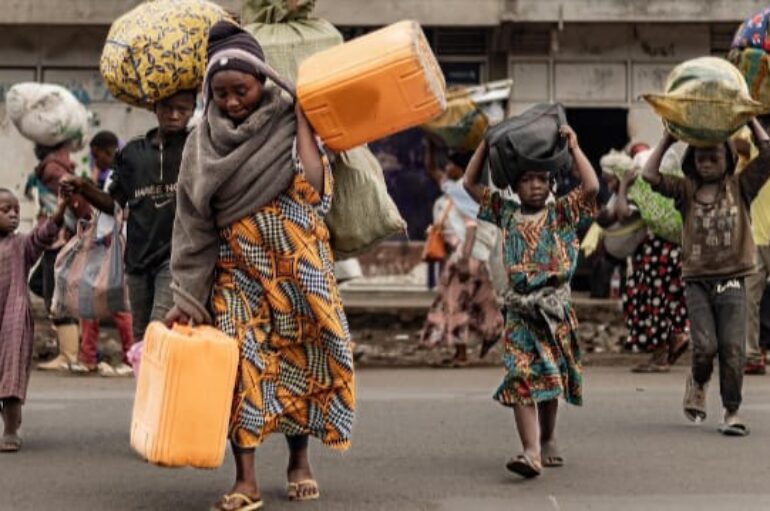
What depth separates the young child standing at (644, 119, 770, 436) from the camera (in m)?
8.84

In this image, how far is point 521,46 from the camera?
881 inches

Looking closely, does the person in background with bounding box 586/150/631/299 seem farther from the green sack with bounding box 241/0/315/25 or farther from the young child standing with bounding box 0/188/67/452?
the young child standing with bounding box 0/188/67/452

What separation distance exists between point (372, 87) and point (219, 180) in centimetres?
69

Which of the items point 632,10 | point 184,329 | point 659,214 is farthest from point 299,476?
point 632,10

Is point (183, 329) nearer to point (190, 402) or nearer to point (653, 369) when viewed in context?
point (190, 402)

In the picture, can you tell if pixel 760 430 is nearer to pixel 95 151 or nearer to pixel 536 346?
pixel 536 346

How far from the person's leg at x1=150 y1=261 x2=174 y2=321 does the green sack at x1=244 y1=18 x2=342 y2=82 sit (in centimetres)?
110

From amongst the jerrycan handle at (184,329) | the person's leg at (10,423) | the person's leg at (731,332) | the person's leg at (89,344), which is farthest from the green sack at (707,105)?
the person's leg at (89,344)

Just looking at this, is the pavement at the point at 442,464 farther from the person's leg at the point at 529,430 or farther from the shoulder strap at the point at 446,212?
the shoulder strap at the point at 446,212

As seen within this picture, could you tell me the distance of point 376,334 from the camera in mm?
17406

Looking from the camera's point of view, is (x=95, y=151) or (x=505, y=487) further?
(x=95, y=151)

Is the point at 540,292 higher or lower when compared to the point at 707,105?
lower

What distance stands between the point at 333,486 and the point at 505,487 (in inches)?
30.1

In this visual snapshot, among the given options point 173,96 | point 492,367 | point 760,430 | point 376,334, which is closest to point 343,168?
point 173,96
